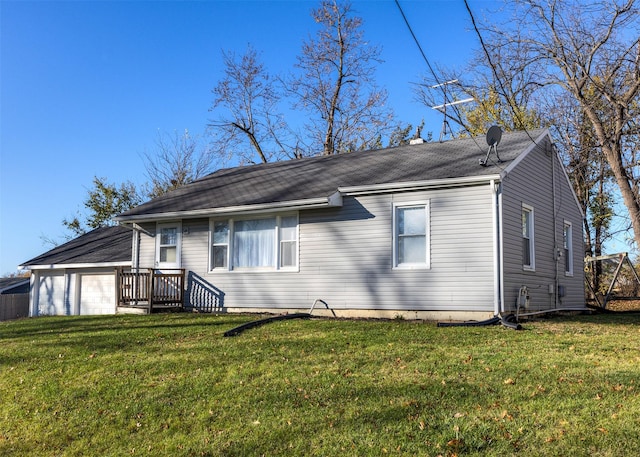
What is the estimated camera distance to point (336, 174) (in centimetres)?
1399

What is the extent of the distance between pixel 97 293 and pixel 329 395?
16556mm

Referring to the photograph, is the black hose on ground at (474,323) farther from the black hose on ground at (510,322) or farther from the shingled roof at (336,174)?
the shingled roof at (336,174)

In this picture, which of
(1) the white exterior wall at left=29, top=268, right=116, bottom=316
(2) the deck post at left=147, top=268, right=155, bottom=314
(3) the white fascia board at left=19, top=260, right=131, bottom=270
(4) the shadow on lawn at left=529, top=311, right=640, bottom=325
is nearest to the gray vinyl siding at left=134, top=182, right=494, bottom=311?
(2) the deck post at left=147, top=268, right=155, bottom=314

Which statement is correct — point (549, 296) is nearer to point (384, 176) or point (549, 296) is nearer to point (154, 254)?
point (384, 176)

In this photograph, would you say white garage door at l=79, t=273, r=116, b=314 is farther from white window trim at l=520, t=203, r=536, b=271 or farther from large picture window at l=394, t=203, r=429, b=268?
white window trim at l=520, t=203, r=536, b=271

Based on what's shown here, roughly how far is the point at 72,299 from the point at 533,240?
53.1 feet

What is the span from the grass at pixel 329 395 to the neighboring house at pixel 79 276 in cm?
1102

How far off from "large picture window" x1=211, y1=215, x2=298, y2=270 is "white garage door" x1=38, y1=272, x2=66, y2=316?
970 cm

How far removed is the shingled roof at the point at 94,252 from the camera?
19.6 m

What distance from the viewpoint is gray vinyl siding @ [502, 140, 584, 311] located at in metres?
11.4

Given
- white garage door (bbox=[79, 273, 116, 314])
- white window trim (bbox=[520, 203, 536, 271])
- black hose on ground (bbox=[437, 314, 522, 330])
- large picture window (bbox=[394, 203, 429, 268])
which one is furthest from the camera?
white garage door (bbox=[79, 273, 116, 314])

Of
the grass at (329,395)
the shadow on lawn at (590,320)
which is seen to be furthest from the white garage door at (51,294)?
the shadow on lawn at (590,320)

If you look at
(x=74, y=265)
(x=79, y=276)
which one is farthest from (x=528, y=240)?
(x=79, y=276)

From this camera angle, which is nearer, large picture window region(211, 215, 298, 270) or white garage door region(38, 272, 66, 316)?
large picture window region(211, 215, 298, 270)
